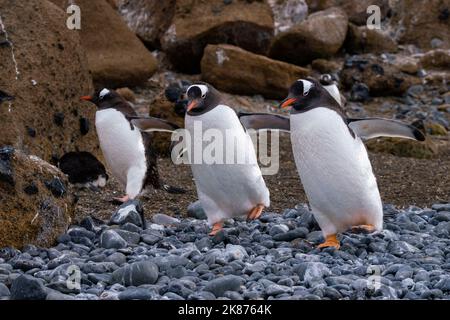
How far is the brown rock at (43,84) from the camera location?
7572 mm

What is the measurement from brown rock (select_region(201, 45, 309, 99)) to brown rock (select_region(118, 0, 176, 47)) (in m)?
2.77

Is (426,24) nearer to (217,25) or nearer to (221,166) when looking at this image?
(217,25)

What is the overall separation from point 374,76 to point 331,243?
888 cm

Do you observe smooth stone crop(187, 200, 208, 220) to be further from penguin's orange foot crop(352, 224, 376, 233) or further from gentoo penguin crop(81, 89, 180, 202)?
penguin's orange foot crop(352, 224, 376, 233)

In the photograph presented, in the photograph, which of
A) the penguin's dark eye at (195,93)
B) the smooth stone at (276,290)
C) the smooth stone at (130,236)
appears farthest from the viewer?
the penguin's dark eye at (195,93)

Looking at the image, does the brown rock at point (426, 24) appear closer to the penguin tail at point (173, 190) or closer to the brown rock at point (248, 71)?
the brown rock at point (248, 71)

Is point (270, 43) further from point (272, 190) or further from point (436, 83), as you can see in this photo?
point (272, 190)

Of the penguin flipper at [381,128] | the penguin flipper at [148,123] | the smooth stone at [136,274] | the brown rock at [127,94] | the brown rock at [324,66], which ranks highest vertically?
the brown rock at [324,66]

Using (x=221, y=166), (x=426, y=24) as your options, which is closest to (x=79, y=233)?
(x=221, y=166)

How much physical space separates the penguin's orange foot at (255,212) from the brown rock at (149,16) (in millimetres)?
9392

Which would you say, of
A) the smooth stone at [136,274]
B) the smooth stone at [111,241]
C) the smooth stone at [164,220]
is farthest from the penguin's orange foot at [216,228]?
the smooth stone at [136,274]

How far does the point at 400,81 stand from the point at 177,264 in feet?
32.6
